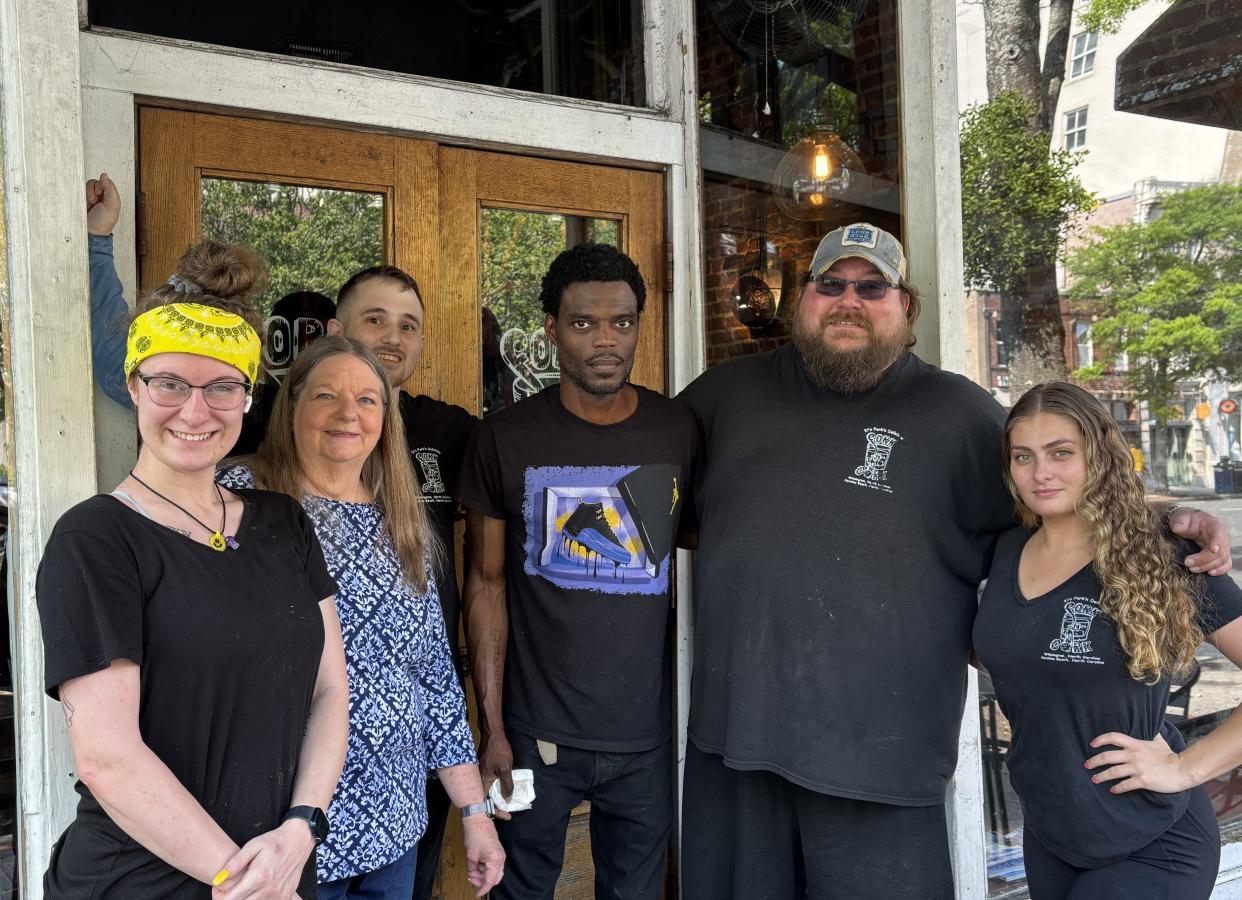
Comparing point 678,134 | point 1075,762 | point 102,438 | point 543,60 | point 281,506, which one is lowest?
point 1075,762

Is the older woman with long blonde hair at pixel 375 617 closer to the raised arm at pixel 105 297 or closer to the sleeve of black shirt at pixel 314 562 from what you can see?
the sleeve of black shirt at pixel 314 562

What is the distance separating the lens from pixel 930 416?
Result: 264 centimetres

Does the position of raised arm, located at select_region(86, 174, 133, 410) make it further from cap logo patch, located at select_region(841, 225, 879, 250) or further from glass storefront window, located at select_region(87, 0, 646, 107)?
cap logo patch, located at select_region(841, 225, 879, 250)

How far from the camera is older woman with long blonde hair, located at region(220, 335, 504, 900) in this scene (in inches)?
82.2

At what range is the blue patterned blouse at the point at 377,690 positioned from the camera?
2.07m

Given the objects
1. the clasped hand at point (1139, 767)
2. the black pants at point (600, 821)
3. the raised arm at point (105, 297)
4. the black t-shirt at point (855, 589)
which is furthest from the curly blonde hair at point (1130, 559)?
the raised arm at point (105, 297)

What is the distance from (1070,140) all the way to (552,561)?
2.73 m

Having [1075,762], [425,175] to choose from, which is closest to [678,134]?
[425,175]

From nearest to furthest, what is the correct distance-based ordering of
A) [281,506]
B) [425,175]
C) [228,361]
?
[228,361]
[281,506]
[425,175]

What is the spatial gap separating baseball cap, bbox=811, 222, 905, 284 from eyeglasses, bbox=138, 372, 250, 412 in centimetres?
157

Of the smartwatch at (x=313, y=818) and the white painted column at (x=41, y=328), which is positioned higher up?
the white painted column at (x=41, y=328)

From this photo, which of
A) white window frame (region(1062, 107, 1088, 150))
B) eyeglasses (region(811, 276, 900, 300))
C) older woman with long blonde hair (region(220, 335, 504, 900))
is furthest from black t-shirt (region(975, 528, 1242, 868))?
white window frame (region(1062, 107, 1088, 150))

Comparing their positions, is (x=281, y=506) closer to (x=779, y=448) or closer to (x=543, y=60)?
(x=779, y=448)

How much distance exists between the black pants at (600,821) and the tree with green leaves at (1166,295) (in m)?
2.39
